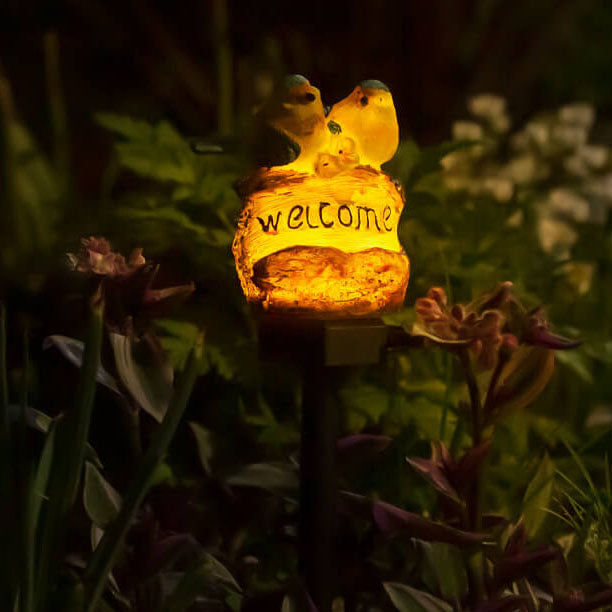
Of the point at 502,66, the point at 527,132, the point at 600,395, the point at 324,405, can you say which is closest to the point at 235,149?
the point at 324,405

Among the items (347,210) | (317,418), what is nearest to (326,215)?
(347,210)

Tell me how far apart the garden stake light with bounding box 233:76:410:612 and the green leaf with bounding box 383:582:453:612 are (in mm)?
70

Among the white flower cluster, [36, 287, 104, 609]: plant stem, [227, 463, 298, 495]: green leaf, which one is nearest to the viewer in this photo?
[36, 287, 104, 609]: plant stem

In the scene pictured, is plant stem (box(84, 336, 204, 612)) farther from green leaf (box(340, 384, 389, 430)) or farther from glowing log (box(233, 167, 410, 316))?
green leaf (box(340, 384, 389, 430))

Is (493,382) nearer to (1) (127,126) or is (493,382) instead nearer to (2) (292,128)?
(2) (292,128)

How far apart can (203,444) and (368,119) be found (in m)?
0.40

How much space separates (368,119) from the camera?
71cm

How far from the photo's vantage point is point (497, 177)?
6.10ft

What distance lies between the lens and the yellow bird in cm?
70

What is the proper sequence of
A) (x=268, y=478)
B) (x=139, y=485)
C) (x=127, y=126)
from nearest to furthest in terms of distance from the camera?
(x=139, y=485) < (x=268, y=478) < (x=127, y=126)

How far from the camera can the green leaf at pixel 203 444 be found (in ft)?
2.84

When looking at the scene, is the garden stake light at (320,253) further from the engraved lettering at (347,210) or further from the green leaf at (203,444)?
the green leaf at (203,444)

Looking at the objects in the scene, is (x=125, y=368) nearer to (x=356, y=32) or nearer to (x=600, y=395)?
(x=600, y=395)

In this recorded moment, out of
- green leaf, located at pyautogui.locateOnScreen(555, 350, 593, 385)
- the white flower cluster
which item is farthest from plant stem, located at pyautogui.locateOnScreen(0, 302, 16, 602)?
the white flower cluster
